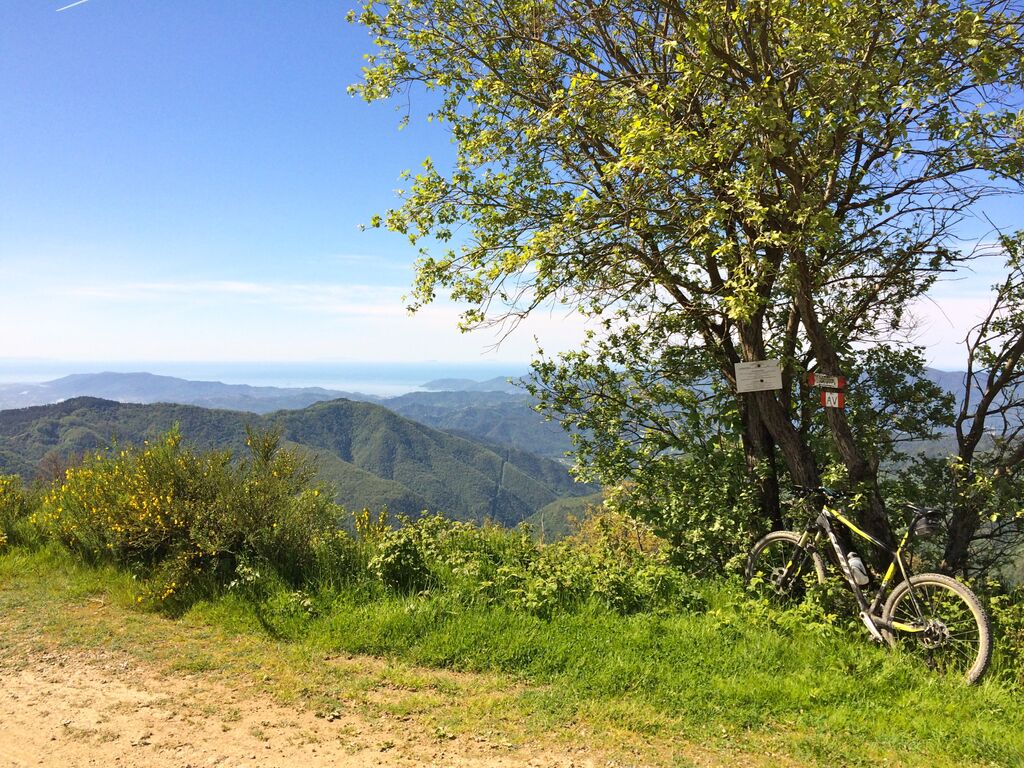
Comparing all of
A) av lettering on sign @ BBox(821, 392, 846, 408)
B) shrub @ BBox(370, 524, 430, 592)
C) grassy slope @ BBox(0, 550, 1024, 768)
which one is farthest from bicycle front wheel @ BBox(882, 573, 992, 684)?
shrub @ BBox(370, 524, 430, 592)

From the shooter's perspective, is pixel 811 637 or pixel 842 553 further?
pixel 842 553

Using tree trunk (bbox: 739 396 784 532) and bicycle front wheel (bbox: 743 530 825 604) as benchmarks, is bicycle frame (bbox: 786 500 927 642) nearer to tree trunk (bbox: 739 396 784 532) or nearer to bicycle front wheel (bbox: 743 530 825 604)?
bicycle front wheel (bbox: 743 530 825 604)

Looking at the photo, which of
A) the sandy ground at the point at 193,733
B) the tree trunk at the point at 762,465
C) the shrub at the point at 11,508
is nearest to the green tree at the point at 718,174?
the tree trunk at the point at 762,465

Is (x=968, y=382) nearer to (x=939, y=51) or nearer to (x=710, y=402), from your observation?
(x=710, y=402)

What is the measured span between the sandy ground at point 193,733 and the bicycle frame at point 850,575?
2787 millimetres

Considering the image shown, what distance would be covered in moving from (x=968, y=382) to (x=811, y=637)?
4556 mm

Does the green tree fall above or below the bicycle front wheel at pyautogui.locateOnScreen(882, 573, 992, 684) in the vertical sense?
above

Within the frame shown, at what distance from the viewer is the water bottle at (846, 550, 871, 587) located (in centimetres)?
482

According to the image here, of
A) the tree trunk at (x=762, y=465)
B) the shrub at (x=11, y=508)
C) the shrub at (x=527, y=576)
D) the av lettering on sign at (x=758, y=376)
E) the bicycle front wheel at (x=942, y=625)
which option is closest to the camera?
the bicycle front wheel at (x=942, y=625)

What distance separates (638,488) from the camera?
277 inches

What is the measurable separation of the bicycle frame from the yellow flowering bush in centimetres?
497

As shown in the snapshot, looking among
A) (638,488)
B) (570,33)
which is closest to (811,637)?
(638,488)

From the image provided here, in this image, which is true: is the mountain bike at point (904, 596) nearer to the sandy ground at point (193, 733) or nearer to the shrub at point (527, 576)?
the shrub at point (527, 576)

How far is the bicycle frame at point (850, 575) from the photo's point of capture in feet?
14.6
